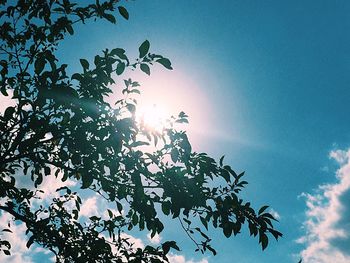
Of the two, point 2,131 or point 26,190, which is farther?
point 26,190

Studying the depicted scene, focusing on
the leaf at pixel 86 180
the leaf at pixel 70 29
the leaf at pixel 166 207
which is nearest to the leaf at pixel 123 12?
the leaf at pixel 70 29

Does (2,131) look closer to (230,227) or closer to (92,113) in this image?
(92,113)

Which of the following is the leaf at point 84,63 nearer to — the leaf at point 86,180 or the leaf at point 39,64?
the leaf at point 39,64

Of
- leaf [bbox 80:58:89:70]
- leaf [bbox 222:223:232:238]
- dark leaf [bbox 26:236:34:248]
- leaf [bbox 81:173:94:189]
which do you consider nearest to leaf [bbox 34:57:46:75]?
leaf [bbox 80:58:89:70]

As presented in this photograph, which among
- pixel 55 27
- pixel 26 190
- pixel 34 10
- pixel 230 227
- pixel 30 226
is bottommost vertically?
pixel 30 226

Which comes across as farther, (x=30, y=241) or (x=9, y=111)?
(x=30, y=241)

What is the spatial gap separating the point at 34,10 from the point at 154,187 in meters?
2.92

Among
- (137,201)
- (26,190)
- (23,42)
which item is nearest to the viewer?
(137,201)

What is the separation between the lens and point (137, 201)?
12.1 feet

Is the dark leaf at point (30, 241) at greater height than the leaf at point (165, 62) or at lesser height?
lesser

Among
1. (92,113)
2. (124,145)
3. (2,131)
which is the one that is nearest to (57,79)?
(92,113)

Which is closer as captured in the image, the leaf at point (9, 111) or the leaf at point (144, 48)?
the leaf at point (144, 48)

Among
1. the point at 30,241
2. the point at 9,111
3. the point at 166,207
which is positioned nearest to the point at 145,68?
the point at 166,207

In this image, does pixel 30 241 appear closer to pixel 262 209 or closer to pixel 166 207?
pixel 166 207
